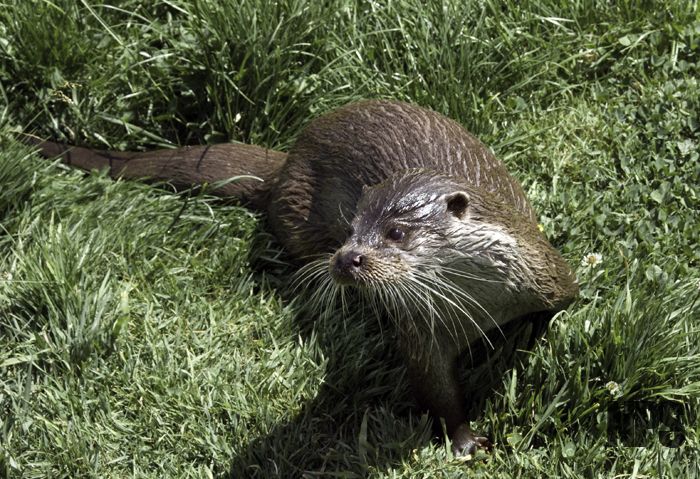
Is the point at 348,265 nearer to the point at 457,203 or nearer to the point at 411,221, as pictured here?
the point at 411,221

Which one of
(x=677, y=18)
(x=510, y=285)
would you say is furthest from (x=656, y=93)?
(x=510, y=285)

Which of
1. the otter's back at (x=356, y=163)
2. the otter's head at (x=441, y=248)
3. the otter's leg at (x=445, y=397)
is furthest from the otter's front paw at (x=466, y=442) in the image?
the otter's back at (x=356, y=163)

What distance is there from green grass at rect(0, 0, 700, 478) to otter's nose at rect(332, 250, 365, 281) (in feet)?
1.40

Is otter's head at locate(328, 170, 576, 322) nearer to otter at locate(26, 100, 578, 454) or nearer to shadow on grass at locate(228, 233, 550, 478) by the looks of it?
otter at locate(26, 100, 578, 454)

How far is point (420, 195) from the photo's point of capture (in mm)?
2789

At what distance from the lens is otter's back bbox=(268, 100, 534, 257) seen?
313 centimetres

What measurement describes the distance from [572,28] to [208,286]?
4.56ft

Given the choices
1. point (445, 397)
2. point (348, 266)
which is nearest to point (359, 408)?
point (445, 397)

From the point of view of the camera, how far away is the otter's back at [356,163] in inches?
123

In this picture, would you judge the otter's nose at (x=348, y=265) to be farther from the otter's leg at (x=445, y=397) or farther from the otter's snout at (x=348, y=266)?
the otter's leg at (x=445, y=397)

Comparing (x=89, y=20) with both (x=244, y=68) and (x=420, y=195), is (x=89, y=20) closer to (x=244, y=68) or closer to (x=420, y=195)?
(x=244, y=68)

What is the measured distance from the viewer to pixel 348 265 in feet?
8.85

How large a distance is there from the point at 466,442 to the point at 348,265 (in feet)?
1.82

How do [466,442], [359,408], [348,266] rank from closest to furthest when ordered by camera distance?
[348,266], [466,442], [359,408]
